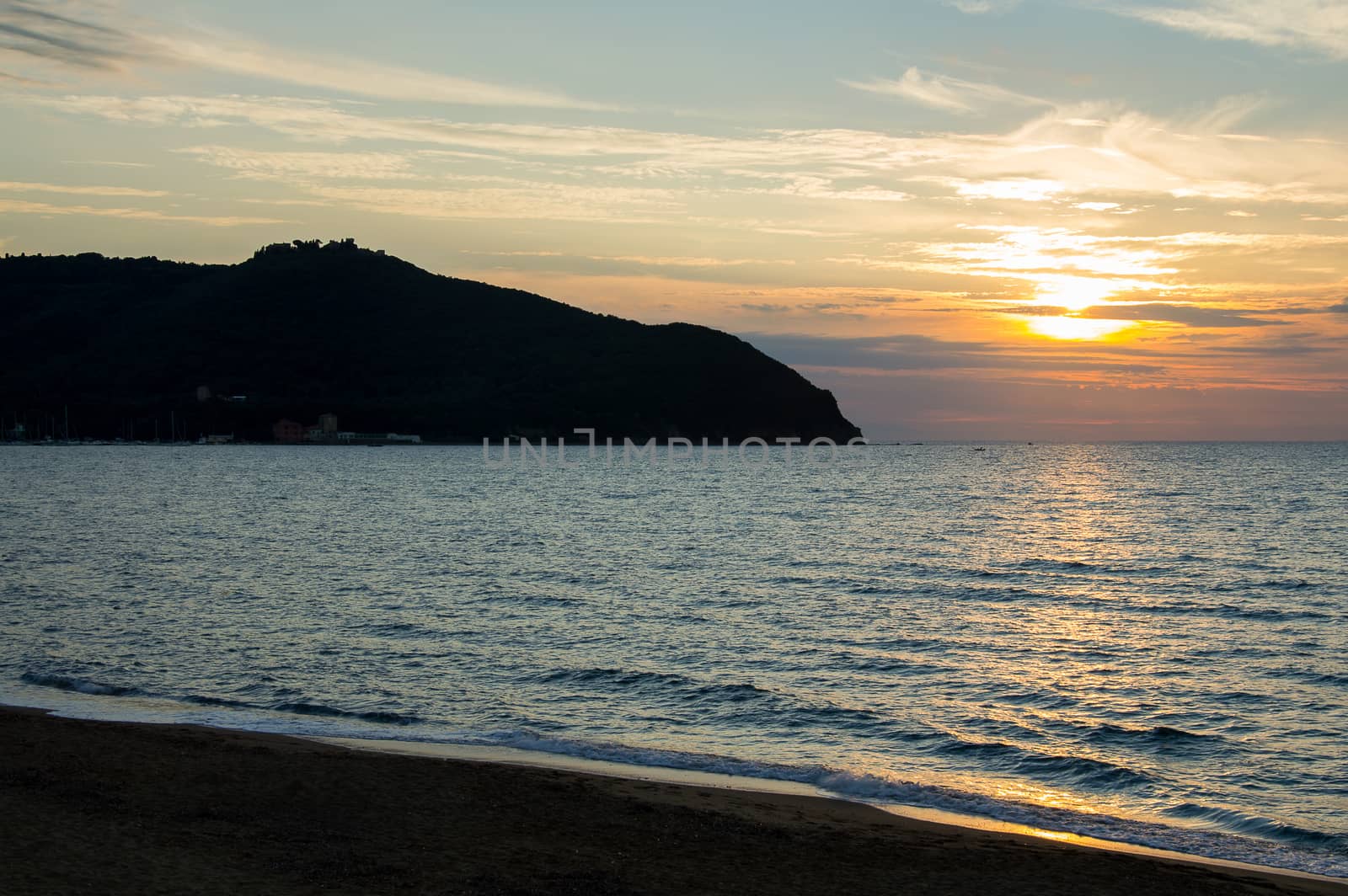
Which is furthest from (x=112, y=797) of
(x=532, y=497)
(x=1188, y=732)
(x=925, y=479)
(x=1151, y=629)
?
(x=925, y=479)

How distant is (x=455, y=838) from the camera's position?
13.2m

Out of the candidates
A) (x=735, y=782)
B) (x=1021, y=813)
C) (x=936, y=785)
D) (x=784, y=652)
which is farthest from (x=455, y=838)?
(x=784, y=652)

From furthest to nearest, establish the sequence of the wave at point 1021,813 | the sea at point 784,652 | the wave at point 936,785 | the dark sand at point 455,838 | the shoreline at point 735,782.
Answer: the sea at point 784,652 → the wave at point 936,785 → the wave at point 1021,813 → the shoreline at point 735,782 → the dark sand at point 455,838

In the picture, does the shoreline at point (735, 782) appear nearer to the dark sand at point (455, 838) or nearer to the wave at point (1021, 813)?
the wave at point (1021, 813)

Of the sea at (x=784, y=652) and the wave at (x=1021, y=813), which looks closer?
the wave at (x=1021, y=813)

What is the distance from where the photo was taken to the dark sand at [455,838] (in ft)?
37.6

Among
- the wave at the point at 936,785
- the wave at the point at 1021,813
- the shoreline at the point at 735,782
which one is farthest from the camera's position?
the wave at the point at 936,785

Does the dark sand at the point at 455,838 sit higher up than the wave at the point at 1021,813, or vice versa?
the dark sand at the point at 455,838

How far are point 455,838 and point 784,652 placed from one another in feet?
51.3

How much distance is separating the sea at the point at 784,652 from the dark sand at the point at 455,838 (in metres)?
2.36

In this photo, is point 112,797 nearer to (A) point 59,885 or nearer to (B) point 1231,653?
(A) point 59,885

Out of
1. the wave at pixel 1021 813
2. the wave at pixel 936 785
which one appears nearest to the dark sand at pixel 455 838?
the wave at pixel 1021 813

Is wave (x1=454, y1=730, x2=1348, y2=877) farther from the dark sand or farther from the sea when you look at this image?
the dark sand

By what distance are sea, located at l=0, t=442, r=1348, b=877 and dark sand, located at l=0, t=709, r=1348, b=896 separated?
2363 mm
